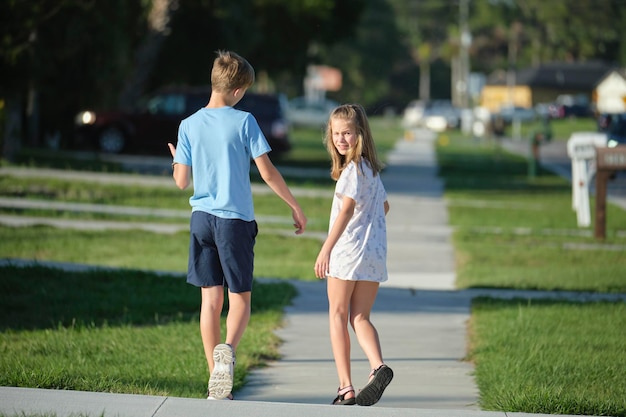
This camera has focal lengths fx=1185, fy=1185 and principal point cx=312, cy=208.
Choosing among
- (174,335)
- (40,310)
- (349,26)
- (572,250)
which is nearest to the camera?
(174,335)

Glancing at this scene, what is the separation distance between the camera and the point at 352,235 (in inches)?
246

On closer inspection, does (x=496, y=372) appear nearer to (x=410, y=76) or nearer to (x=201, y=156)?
(x=201, y=156)

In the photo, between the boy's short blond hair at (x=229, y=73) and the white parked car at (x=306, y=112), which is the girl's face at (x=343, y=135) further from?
the white parked car at (x=306, y=112)

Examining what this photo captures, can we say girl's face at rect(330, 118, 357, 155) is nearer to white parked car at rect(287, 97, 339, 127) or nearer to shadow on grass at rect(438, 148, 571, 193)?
shadow on grass at rect(438, 148, 571, 193)

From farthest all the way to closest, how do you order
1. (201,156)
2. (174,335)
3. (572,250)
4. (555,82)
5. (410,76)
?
(410,76) < (555,82) < (572,250) < (174,335) < (201,156)

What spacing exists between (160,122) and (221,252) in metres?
25.9

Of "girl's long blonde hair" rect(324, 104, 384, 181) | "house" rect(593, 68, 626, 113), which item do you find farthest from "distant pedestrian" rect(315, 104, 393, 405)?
"house" rect(593, 68, 626, 113)

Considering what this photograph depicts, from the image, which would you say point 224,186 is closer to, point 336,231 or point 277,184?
point 277,184

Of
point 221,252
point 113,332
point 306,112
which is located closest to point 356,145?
point 221,252

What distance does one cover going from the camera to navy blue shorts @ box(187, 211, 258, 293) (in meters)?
6.21

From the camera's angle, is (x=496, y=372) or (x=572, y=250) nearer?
(x=496, y=372)

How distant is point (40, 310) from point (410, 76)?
352 ft

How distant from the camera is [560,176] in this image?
1264 inches

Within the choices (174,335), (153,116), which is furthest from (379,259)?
(153,116)
